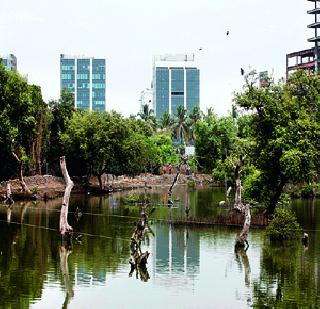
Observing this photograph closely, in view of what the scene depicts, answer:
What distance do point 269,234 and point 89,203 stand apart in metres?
29.5

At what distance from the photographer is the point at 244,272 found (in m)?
31.8

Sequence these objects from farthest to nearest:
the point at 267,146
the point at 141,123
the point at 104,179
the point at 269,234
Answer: the point at 141,123
the point at 104,179
the point at 267,146
the point at 269,234

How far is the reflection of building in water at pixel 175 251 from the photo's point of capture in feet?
107

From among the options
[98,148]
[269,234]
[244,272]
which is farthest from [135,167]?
[244,272]

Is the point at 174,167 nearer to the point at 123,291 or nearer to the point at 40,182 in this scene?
the point at 40,182

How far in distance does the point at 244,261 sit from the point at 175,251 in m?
4.70

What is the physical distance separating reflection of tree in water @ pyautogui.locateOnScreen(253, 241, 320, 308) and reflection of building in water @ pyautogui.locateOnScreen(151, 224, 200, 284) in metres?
3.44

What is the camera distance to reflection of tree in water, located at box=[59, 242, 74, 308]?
26781 mm

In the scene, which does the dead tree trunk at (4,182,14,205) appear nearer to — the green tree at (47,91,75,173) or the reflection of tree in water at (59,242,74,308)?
the green tree at (47,91,75,173)

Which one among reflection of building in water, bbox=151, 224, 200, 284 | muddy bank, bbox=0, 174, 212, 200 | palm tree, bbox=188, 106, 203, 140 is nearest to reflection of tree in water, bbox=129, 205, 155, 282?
reflection of building in water, bbox=151, 224, 200, 284

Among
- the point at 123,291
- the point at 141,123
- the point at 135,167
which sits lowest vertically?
the point at 123,291

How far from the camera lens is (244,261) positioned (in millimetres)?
34438

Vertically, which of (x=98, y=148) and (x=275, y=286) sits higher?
(x=98, y=148)

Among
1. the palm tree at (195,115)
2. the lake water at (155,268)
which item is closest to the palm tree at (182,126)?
the palm tree at (195,115)
